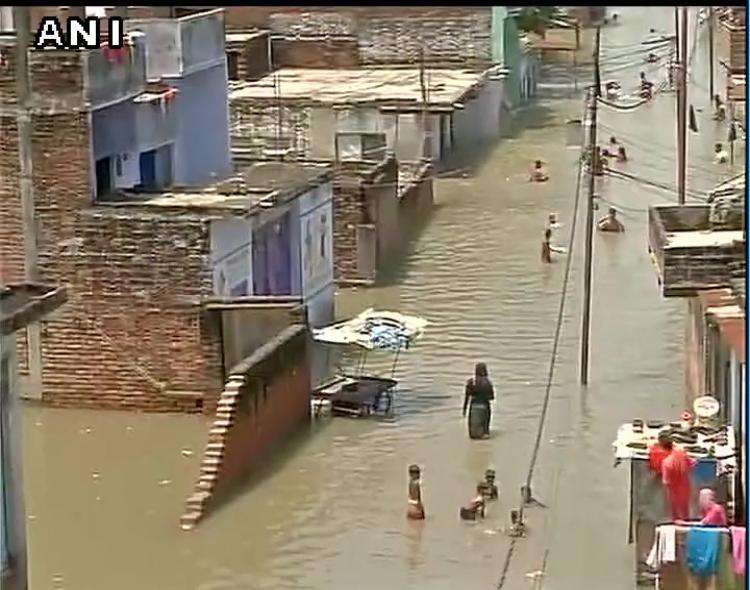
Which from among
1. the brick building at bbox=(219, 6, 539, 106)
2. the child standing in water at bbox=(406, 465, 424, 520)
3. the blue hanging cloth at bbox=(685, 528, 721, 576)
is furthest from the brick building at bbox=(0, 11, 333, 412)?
the blue hanging cloth at bbox=(685, 528, 721, 576)

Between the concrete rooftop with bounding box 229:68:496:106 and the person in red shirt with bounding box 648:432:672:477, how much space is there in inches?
21.6

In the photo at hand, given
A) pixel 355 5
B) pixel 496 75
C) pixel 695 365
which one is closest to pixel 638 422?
pixel 695 365

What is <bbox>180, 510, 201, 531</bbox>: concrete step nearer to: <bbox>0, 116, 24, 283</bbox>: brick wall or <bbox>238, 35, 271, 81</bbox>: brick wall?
<bbox>0, 116, 24, 283</bbox>: brick wall

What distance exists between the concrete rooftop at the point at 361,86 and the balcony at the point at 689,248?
0.40 metres

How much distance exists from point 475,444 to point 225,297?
1.30 feet

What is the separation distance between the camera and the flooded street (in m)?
2.07

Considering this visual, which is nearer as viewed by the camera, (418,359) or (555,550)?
(555,550)

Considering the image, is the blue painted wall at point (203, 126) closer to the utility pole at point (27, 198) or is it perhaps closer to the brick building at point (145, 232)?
the brick building at point (145, 232)

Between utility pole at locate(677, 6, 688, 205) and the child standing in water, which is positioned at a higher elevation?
utility pole at locate(677, 6, 688, 205)

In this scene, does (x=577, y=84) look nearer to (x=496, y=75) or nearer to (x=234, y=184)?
(x=496, y=75)

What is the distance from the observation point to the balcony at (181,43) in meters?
1.56

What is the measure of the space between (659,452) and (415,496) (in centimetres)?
33

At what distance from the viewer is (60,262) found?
2.21 m

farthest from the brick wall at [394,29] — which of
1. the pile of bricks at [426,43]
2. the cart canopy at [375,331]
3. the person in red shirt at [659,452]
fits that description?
the person in red shirt at [659,452]
